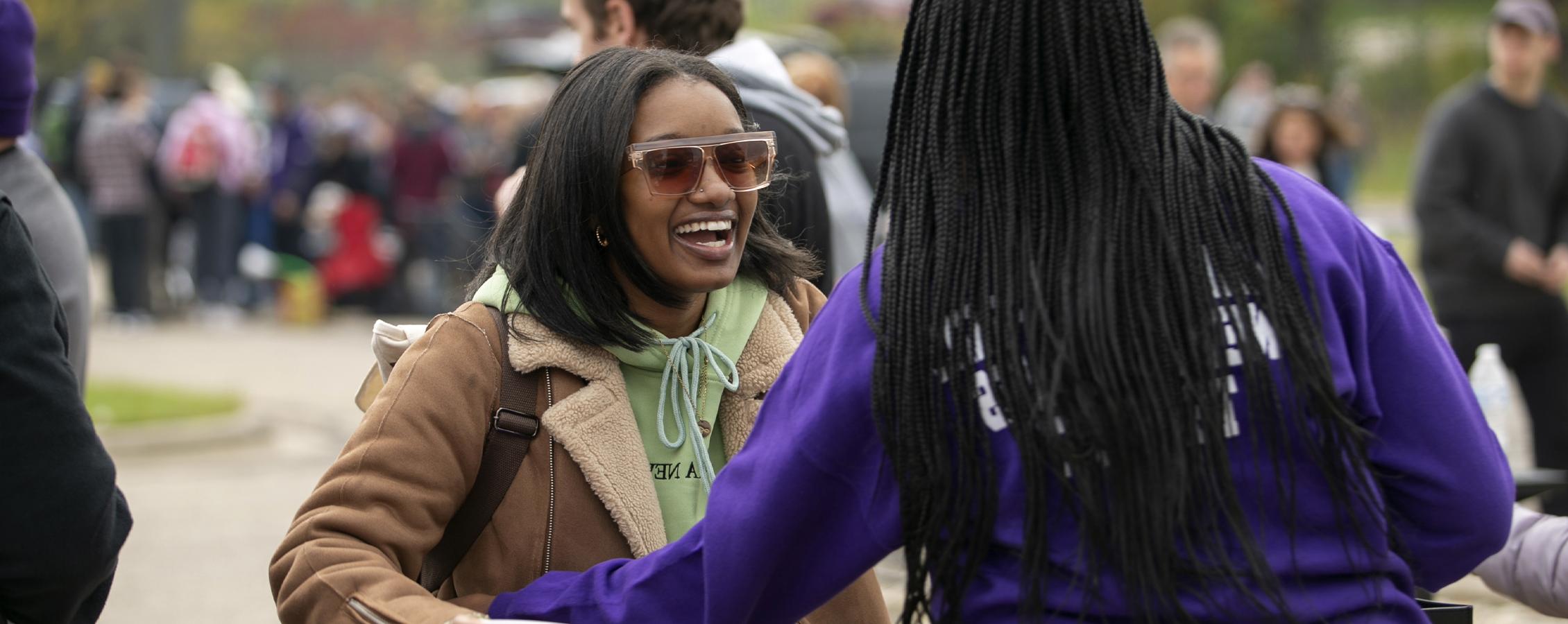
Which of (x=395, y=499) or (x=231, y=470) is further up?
(x=395, y=499)

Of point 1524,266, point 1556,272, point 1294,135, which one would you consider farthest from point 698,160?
point 1294,135

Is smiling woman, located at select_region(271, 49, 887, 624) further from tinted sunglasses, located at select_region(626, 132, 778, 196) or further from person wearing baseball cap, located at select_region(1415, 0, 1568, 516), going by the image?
person wearing baseball cap, located at select_region(1415, 0, 1568, 516)

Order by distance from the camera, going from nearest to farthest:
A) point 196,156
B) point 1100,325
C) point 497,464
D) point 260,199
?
point 1100,325 → point 497,464 → point 196,156 → point 260,199

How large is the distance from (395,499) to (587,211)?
22.2 inches

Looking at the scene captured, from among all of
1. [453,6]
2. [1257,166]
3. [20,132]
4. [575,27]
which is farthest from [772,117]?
[453,6]

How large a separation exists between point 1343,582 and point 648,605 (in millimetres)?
877

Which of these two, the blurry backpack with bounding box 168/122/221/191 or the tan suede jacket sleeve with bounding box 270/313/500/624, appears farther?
the blurry backpack with bounding box 168/122/221/191

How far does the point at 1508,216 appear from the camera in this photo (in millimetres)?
6844

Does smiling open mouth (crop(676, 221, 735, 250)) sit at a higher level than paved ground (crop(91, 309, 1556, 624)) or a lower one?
higher

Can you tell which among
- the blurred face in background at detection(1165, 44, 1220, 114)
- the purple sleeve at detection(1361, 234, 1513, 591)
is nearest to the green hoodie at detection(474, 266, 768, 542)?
the purple sleeve at detection(1361, 234, 1513, 591)

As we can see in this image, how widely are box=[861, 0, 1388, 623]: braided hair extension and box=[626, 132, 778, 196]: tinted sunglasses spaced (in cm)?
76

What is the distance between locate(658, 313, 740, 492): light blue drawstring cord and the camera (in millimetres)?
2689

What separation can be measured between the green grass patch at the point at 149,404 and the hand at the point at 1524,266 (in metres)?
7.86

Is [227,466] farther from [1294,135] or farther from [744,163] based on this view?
[744,163]
